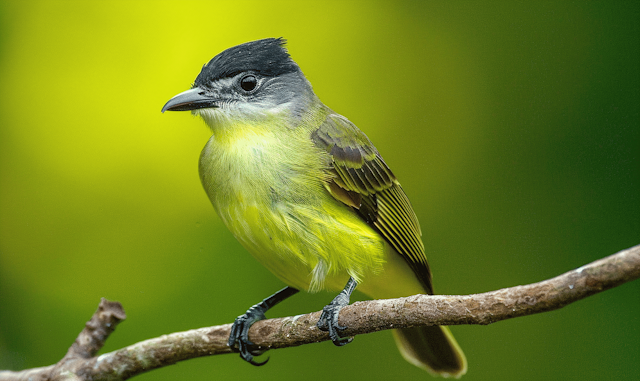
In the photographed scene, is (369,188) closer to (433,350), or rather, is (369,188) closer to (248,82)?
(248,82)

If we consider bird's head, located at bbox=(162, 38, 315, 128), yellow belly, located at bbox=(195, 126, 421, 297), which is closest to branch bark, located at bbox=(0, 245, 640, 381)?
A: yellow belly, located at bbox=(195, 126, 421, 297)

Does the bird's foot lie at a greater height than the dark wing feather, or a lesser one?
lesser

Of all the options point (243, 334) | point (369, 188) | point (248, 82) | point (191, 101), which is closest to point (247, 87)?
point (248, 82)

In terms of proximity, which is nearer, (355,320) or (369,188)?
(355,320)

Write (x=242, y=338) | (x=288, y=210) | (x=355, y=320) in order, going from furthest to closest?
(x=242, y=338), (x=288, y=210), (x=355, y=320)

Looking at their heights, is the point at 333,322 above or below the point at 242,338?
above

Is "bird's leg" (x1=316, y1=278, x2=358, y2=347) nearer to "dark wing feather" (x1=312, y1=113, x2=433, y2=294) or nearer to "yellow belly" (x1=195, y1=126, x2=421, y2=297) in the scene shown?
"yellow belly" (x1=195, y1=126, x2=421, y2=297)
